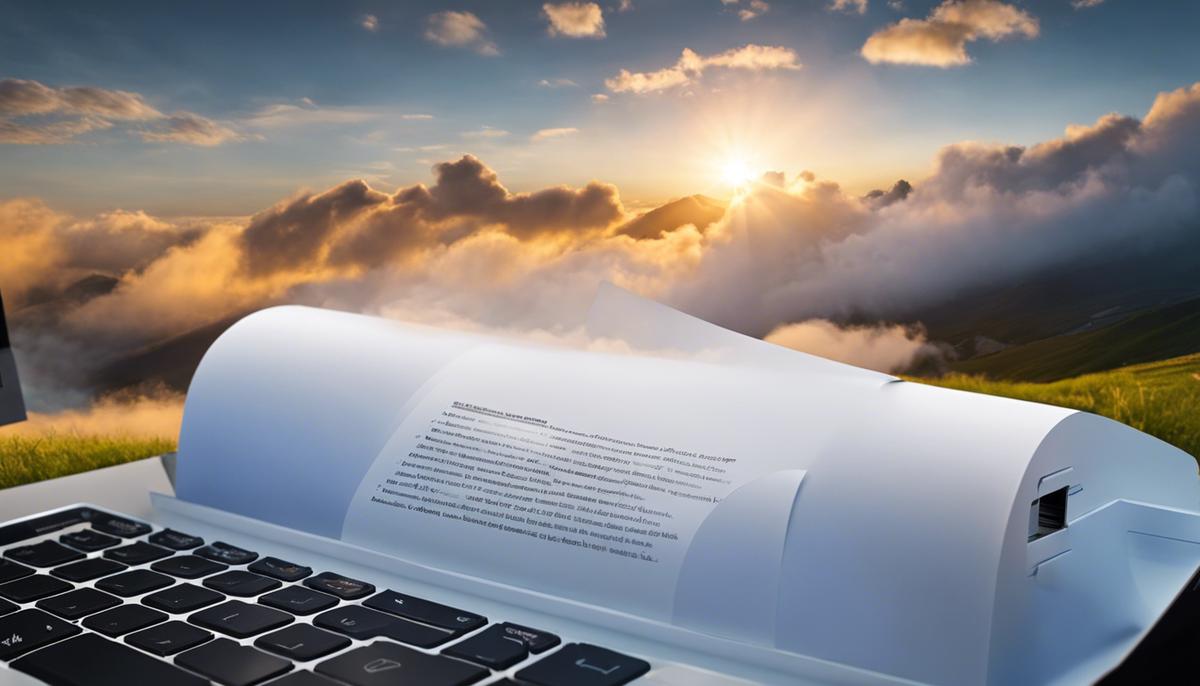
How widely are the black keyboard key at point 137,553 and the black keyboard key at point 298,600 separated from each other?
0.15 m

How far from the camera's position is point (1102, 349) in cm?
210

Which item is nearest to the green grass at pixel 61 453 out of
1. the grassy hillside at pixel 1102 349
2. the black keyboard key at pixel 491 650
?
the black keyboard key at pixel 491 650

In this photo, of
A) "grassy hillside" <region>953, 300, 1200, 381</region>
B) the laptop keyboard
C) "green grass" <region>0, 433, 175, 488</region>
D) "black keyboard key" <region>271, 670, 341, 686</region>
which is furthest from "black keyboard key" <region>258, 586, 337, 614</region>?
"grassy hillside" <region>953, 300, 1200, 381</region>

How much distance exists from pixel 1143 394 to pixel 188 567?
1.83m

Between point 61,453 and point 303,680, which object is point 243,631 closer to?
point 303,680

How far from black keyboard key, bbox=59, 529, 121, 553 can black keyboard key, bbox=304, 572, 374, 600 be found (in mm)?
210

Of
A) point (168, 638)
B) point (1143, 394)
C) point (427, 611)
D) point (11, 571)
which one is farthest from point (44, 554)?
point (1143, 394)

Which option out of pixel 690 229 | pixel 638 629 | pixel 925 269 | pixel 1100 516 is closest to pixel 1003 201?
pixel 925 269

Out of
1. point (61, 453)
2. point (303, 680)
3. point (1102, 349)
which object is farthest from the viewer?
point (1102, 349)

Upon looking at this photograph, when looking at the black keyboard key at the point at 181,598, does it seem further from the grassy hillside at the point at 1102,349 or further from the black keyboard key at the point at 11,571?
the grassy hillside at the point at 1102,349

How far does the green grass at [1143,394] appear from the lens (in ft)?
5.92

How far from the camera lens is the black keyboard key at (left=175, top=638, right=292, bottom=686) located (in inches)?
22.4

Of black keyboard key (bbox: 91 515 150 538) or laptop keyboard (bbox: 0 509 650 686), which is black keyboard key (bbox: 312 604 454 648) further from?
black keyboard key (bbox: 91 515 150 538)

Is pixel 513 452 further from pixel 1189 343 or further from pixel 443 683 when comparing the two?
pixel 1189 343
